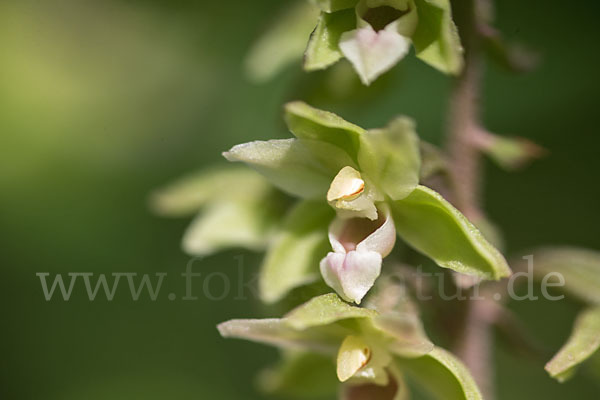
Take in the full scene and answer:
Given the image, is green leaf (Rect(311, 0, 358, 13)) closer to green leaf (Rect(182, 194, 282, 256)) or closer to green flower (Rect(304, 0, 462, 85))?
green flower (Rect(304, 0, 462, 85))

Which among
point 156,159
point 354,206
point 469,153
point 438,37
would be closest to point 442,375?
point 354,206

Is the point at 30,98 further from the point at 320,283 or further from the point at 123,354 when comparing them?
the point at 320,283

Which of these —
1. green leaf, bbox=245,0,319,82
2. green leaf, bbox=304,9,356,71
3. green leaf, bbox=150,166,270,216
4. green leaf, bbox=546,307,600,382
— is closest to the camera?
green leaf, bbox=304,9,356,71

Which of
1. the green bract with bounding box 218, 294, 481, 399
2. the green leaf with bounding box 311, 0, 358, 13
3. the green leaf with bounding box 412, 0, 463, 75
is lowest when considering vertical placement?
the green bract with bounding box 218, 294, 481, 399

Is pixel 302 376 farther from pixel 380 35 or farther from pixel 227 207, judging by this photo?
→ pixel 380 35

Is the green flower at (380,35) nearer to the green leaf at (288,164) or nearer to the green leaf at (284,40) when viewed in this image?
the green leaf at (288,164)

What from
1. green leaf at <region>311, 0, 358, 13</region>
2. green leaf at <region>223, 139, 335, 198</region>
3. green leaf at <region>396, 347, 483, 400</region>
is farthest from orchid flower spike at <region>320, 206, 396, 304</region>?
green leaf at <region>311, 0, 358, 13</region>

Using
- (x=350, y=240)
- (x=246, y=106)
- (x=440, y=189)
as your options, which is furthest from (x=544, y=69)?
(x=350, y=240)

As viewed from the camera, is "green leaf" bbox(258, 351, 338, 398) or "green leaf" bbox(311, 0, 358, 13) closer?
"green leaf" bbox(311, 0, 358, 13)
